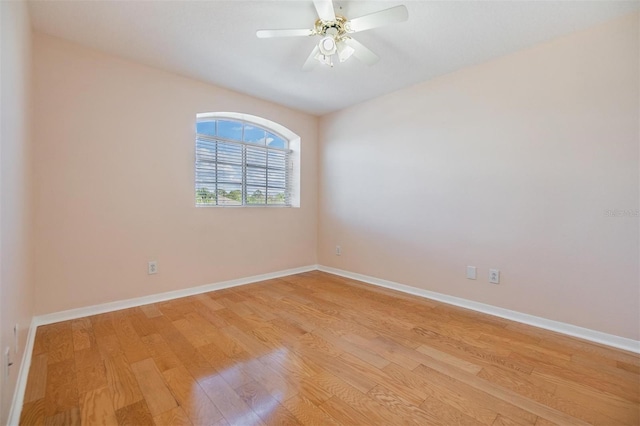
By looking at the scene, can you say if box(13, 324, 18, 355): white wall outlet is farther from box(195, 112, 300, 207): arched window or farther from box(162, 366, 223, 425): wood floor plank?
box(195, 112, 300, 207): arched window

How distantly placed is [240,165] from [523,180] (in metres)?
3.03

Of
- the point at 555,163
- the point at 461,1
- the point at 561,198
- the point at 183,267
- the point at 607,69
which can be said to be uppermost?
the point at 461,1

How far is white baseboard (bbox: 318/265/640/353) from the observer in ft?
6.51

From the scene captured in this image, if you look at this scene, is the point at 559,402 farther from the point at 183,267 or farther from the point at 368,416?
the point at 183,267

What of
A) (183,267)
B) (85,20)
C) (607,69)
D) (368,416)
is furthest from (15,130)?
(607,69)

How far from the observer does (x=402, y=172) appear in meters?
3.28

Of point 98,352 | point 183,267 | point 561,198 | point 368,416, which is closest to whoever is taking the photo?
point 368,416

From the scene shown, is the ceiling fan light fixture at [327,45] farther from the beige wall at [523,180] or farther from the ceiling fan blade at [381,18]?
the beige wall at [523,180]

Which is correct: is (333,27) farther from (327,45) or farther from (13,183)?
(13,183)

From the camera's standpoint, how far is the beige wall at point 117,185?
2.28 meters

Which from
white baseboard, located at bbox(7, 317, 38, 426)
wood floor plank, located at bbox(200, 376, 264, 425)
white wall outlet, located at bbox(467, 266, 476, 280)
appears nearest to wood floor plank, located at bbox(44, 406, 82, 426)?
white baseboard, located at bbox(7, 317, 38, 426)

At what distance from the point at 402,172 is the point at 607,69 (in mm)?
1772

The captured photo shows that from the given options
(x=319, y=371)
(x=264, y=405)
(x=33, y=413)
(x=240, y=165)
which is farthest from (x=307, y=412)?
(x=240, y=165)

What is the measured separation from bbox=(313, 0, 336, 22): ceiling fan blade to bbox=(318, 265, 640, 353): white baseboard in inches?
106
